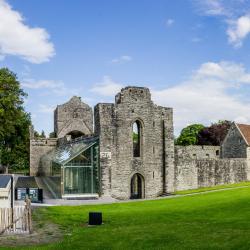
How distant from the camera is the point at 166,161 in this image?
3941 cm

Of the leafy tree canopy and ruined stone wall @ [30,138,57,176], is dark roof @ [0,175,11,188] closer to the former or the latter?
ruined stone wall @ [30,138,57,176]

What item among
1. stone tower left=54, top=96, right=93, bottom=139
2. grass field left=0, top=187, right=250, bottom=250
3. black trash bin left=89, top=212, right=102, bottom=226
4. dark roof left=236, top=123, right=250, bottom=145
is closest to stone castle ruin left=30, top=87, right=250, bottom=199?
grass field left=0, top=187, right=250, bottom=250

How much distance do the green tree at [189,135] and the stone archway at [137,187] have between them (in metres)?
48.1

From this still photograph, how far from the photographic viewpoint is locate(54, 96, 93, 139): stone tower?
64.5 m

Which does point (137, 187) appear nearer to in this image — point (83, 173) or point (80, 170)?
point (83, 173)

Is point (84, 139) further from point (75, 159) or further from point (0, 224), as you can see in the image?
point (0, 224)

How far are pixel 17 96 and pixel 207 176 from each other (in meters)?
23.3

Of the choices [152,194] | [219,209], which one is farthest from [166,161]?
[219,209]

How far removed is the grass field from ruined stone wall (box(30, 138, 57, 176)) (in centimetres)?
3282

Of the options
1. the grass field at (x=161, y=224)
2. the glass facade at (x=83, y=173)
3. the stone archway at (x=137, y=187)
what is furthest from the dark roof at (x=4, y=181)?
the stone archway at (x=137, y=187)

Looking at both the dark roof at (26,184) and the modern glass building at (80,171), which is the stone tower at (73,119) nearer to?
the dark roof at (26,184)

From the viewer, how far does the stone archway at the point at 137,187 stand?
38.4m

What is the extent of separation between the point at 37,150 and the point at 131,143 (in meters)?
27.4

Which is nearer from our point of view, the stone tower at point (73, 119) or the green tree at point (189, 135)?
the stone tower at point (73, 119)
